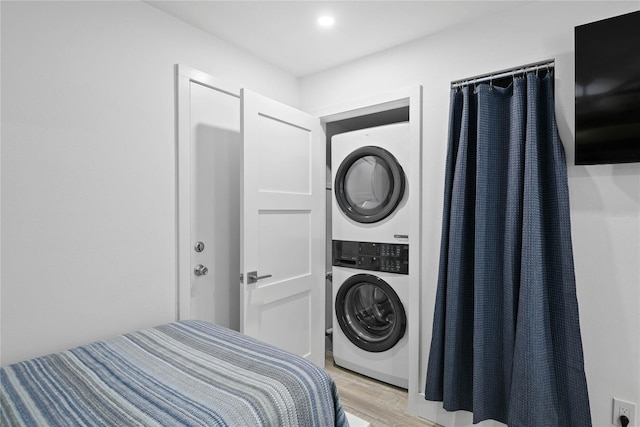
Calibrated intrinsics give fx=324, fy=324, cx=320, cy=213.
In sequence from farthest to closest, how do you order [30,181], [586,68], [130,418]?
[586,68], [30,181], [130,418]

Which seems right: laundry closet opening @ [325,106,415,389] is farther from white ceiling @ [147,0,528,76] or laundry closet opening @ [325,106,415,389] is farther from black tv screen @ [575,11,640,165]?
black tv screen @ [575,11,640,165]

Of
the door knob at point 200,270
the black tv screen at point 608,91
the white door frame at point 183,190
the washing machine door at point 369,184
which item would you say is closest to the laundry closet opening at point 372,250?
the washing machine door at point 369,184

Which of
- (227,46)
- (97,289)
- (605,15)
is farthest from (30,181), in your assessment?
(605,15)

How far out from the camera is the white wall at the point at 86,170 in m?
1.37

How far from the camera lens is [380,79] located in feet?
7.67

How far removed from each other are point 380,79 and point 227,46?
1.09 meters

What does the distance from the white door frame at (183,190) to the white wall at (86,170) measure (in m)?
0.04

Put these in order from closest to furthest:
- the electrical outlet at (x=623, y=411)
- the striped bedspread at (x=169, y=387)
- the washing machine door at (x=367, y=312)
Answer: the striped bedspread at (x=169, y=387) < the electrical outlet at (x=623, y=411) < the washing machine door at (x=367, y=312)

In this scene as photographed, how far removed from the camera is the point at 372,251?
2523 millimetres

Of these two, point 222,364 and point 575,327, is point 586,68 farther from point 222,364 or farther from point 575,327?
point 222,364

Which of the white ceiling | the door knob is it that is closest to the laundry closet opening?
the white ceiling

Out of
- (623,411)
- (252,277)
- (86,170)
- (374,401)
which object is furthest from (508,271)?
(86,170)

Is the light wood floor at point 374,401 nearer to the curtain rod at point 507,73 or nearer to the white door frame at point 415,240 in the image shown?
the white door frame at point 415,240

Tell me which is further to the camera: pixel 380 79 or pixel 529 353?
pixel 380 79
